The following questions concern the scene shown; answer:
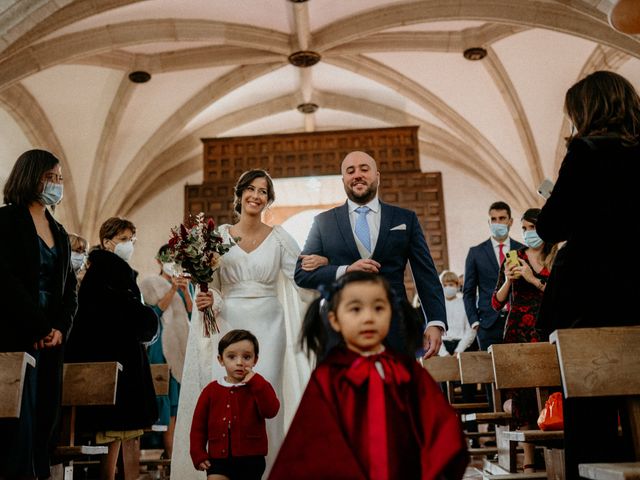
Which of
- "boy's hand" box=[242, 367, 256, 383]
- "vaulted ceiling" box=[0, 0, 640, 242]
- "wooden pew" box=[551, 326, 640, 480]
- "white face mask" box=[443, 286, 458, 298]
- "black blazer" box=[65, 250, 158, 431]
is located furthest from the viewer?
"vaulted ceiling" box=[0, 0, 640, 242]

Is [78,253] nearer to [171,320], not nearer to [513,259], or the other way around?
[171,320]

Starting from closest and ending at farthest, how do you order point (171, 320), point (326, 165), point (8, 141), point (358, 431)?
1. point (358, 431)
2. point (171, 320)
3. point (8, 141)
4. point (326, 165)

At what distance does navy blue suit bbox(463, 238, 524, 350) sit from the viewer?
6207mm

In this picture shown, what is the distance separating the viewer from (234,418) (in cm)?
350

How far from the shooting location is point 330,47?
1212cm

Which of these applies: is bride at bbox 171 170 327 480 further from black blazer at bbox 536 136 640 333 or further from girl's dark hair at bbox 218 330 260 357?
black blazer at bbox 536 136 640 333

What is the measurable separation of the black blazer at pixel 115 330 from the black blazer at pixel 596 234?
9.06 ft

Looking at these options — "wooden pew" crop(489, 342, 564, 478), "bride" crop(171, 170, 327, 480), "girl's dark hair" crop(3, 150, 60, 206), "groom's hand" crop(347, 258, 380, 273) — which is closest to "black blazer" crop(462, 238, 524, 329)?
"wooden pew" crop(489, 342, 564, 478)

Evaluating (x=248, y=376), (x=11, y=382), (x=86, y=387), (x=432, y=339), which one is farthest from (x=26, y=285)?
(x=432, y=339)

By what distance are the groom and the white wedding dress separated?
28.2 inches

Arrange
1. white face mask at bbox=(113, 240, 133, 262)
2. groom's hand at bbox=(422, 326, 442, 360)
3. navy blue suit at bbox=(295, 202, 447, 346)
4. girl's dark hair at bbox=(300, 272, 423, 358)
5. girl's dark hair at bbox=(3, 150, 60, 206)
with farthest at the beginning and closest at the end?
white face mask at bbox=(113, 240, 133, 262) → girl's dark hair at bbox=(3, 150, 60, 206) → navy blue suit at bbox=(295, 202, 447, 346) → groom's hand at bbox=(422, 326, 442, 360) → girl's dark hair at bbox=(300, 272, 423, 358)

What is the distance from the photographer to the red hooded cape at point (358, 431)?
6.50 ft

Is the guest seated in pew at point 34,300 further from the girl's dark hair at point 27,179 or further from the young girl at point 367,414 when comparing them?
the young girl at point 367,414

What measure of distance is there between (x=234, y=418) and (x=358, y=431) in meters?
1.53
